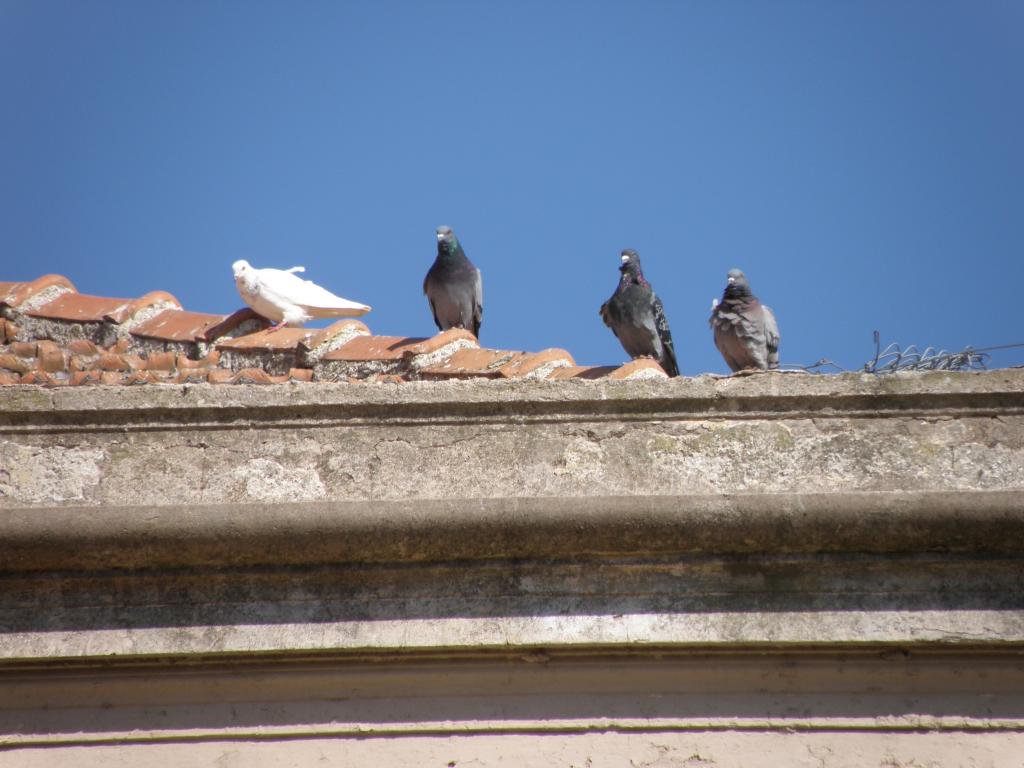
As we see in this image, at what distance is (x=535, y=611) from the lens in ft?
8.30

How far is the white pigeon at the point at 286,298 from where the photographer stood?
5973 millimetres

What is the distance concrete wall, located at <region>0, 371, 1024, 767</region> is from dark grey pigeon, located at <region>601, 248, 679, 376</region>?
16.9ft

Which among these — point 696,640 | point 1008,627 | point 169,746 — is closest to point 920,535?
point 1008,627

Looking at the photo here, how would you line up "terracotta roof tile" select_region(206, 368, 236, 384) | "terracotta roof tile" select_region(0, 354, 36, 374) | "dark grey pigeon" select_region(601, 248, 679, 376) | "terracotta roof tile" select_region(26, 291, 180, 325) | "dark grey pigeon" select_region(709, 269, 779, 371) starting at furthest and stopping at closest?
"dark grey pigeon" select_region(601, 248, 679, 376) < "dark grey pigeon" select_region(709, 269, 779, 371) < "terracotta roof tile" select_region(26, 291, 180, 325) < "terracotta roof tile" select_region(0, 354, 36, 374) < "terracotta roof tile" select_region(206, 368, 236, 384)

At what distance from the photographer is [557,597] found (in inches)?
100

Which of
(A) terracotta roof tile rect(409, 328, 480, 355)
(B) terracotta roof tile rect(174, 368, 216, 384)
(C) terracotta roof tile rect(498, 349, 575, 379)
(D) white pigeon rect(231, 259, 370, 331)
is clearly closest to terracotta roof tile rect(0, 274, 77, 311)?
(D) white pigeon rect(231, 259, 370, 331)

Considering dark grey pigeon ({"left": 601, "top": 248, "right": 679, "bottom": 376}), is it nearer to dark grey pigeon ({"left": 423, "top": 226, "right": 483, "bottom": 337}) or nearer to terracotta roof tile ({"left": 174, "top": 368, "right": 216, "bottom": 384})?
dark grey pigeon ({"left": 423, "top": 226, "right": 483, "bottom": 337})

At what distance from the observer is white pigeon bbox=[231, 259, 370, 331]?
597cm

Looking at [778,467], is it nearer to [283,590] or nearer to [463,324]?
[283,590]

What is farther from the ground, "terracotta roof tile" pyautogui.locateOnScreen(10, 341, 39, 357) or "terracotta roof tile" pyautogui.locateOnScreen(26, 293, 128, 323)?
"terracotta roof tile" pyautogui.locateOnScreen(26, 293, 128, 323)

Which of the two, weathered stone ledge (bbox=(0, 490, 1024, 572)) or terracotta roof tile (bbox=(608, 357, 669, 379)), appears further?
terracotta roof tile (bbox=(608, 357, 669, 379))

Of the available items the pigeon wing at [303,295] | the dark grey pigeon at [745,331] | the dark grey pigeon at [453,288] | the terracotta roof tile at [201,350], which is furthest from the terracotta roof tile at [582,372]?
the dark grey pigeon at [453,288]

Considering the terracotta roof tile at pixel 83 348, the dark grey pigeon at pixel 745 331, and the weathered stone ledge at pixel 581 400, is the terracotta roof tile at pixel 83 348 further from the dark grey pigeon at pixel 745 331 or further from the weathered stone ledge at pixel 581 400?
the dark grey pigeon at pixel 745 331

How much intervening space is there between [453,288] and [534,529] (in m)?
6.77
